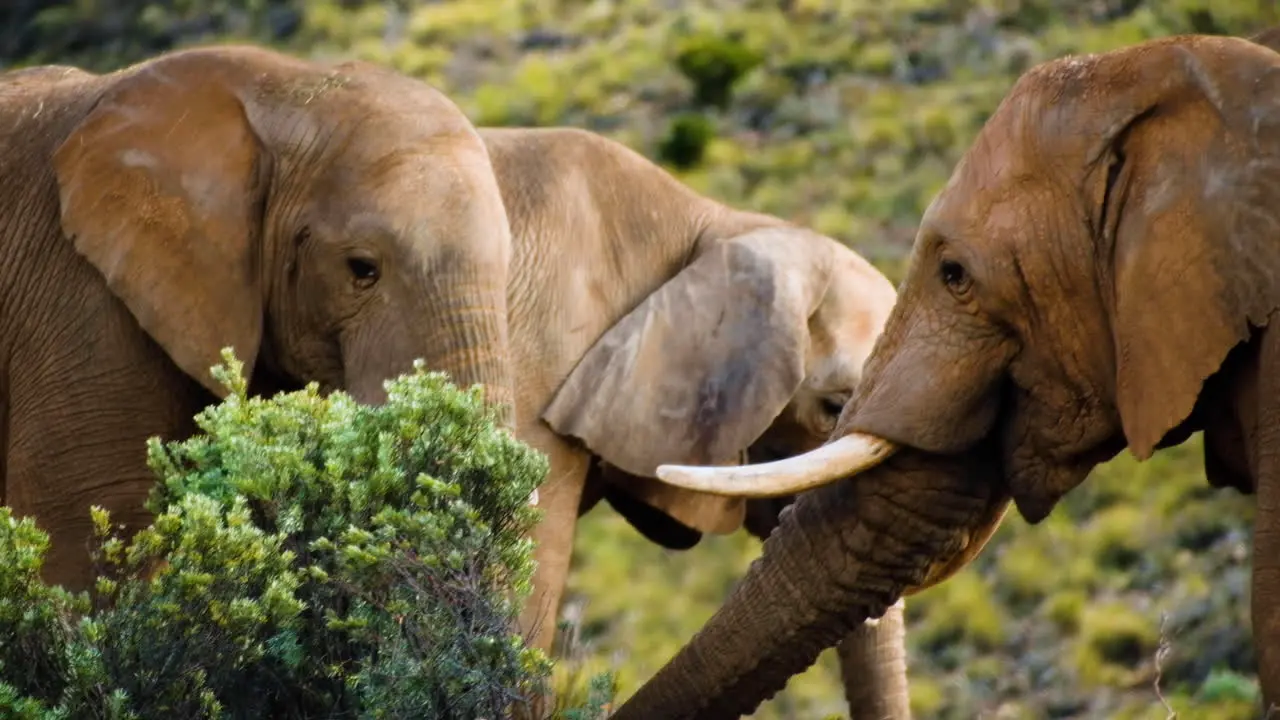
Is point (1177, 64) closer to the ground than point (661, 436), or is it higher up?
higher up

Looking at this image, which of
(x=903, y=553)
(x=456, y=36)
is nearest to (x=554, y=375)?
(x=903, y=553)

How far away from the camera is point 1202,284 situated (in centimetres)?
618

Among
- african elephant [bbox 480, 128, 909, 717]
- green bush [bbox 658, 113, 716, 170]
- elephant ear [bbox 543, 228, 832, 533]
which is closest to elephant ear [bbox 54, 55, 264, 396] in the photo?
african elephant [bbox 480, 128, 909, 717]

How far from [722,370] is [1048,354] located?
10.6 ft

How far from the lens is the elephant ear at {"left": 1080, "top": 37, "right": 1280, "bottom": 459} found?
6117 millimetres

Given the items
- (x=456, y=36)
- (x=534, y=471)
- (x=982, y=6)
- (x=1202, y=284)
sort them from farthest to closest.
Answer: (x=456, y=36)
(x=982, y=6)
(x=534, y=471)
(x=1202, y=284)

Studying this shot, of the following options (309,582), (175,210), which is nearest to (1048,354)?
(309,582)

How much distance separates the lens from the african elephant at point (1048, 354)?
6.16m

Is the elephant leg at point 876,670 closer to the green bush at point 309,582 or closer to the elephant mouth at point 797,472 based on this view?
the elephant mouth at point 797,472

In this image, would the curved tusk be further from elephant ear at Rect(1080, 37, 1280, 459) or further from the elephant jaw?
elephant ear at Rect(1080, 37, 1280, 459)

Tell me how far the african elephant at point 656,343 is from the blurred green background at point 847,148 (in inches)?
28.0

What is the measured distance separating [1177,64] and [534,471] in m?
1.82

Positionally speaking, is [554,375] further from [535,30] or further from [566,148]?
[535,30]

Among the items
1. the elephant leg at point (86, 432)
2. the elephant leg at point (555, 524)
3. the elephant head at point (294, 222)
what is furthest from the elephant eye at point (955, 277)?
the elephant leg at point (555, 524)
